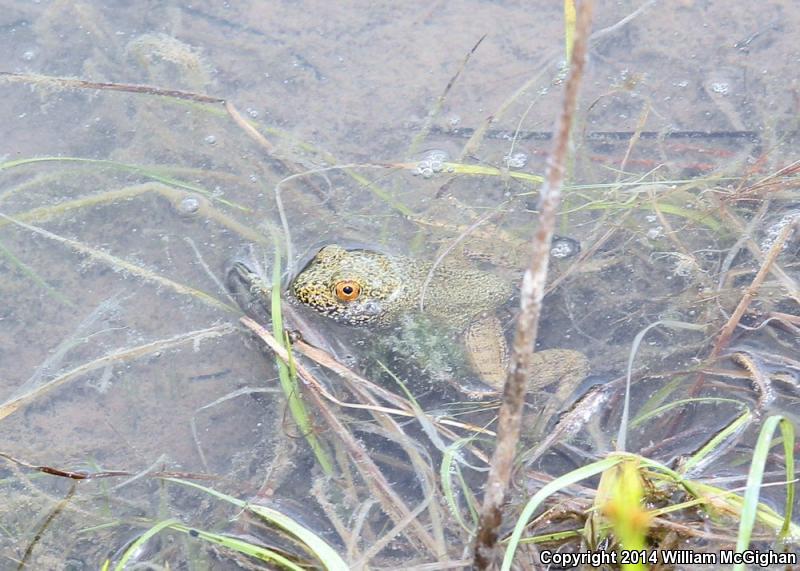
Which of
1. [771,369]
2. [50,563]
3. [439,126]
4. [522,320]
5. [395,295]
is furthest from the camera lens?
[439,126]

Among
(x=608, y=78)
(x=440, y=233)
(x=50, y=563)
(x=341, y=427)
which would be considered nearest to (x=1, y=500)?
(x=50, y=563)

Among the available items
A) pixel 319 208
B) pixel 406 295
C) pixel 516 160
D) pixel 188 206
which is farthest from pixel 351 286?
pixel 516 160

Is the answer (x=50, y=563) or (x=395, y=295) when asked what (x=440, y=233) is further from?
(x=50, y=563)

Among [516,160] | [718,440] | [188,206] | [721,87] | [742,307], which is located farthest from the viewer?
[721,87]

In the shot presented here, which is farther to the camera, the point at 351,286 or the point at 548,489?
the point at 351,286

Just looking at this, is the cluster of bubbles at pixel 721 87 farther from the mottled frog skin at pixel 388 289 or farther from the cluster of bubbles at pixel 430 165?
the mottled frog skin at pixel 388 289

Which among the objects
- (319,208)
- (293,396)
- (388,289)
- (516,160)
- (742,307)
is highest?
(516,160)

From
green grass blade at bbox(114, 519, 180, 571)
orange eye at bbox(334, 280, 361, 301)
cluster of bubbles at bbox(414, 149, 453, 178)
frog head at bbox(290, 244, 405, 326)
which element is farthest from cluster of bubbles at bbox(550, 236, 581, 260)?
green grass blade at bbox(114, 519, 180, 571)

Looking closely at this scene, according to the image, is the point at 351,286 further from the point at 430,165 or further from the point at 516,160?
the point at 516,160
